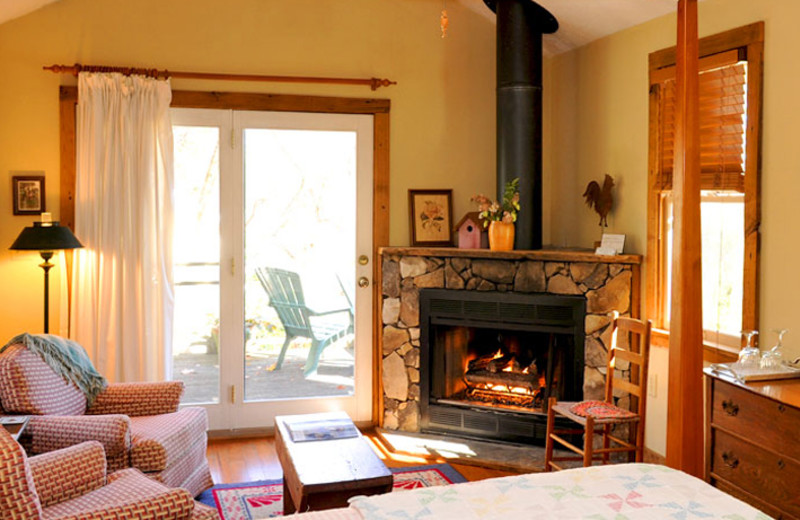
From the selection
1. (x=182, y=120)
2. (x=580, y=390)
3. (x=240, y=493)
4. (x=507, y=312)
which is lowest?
(x=240, y=493)

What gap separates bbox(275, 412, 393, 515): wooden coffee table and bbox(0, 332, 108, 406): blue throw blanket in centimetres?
97

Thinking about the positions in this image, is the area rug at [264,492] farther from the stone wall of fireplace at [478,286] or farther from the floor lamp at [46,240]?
the floor lamp at [46,240]

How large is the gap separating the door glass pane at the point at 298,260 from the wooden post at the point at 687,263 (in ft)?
8.62

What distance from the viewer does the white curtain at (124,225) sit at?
482cm

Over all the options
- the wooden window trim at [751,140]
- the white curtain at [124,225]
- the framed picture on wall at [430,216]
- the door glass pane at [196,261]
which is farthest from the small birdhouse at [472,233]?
the white curtain at [124,225]

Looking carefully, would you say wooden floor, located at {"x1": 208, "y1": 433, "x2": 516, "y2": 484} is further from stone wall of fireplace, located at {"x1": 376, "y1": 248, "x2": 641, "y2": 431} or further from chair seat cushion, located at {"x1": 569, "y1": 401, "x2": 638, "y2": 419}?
chair seat cushion, located at {"x1": 569, "y1": 401, "x2": 638, "y2": 419}

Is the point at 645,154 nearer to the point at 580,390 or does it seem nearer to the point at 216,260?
the point at 580,390

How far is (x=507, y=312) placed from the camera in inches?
193

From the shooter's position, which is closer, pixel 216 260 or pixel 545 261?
pixel 545 261

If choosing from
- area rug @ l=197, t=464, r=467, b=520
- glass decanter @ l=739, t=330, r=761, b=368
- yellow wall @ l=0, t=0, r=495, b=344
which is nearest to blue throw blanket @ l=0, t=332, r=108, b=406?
area rug @ l=197, t=464, r=467, b=520

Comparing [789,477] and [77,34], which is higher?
[77,34]

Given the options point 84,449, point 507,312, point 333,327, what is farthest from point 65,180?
point 507,312

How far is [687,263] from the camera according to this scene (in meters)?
3.01

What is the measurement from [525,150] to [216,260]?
2.00 metres
